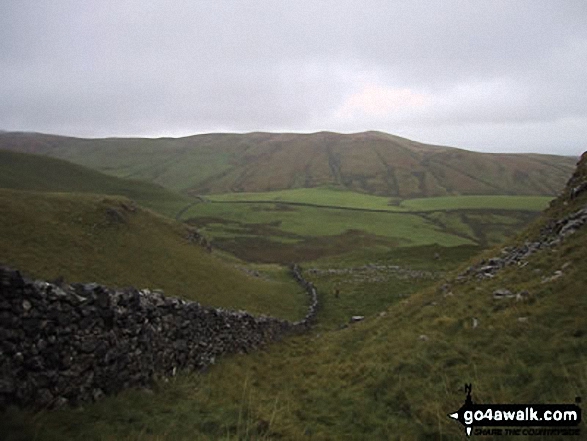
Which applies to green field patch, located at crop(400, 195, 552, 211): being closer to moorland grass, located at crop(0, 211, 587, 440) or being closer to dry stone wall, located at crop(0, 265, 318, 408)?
moorland grass, located at crop(0, 211, 587, 440)

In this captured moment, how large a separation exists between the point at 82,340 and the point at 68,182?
11814 centimetres

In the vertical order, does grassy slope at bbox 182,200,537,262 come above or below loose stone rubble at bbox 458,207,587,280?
below

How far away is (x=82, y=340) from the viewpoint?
29.5 ft

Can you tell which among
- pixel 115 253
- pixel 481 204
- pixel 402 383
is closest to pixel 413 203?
pixel 481 204

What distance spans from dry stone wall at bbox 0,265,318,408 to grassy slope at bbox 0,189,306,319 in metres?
13.3

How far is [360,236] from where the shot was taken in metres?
114

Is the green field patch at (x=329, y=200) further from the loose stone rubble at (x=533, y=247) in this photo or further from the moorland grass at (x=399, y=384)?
the moorland grass at (x=399, y=384)

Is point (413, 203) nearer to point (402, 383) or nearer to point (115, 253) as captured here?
point (115, 253)

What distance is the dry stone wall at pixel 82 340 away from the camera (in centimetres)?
766

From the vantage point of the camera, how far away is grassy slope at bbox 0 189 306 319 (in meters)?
24.9

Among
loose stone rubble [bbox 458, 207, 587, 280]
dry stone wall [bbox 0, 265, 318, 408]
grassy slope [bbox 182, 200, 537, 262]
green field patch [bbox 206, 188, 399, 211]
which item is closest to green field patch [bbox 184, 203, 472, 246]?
grassy slope [bbox 182, 200, 537, 262]

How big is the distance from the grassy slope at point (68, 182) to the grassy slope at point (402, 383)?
300 feet

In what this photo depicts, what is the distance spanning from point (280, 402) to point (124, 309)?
5.27 metres

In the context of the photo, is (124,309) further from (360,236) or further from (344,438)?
(360,236)
